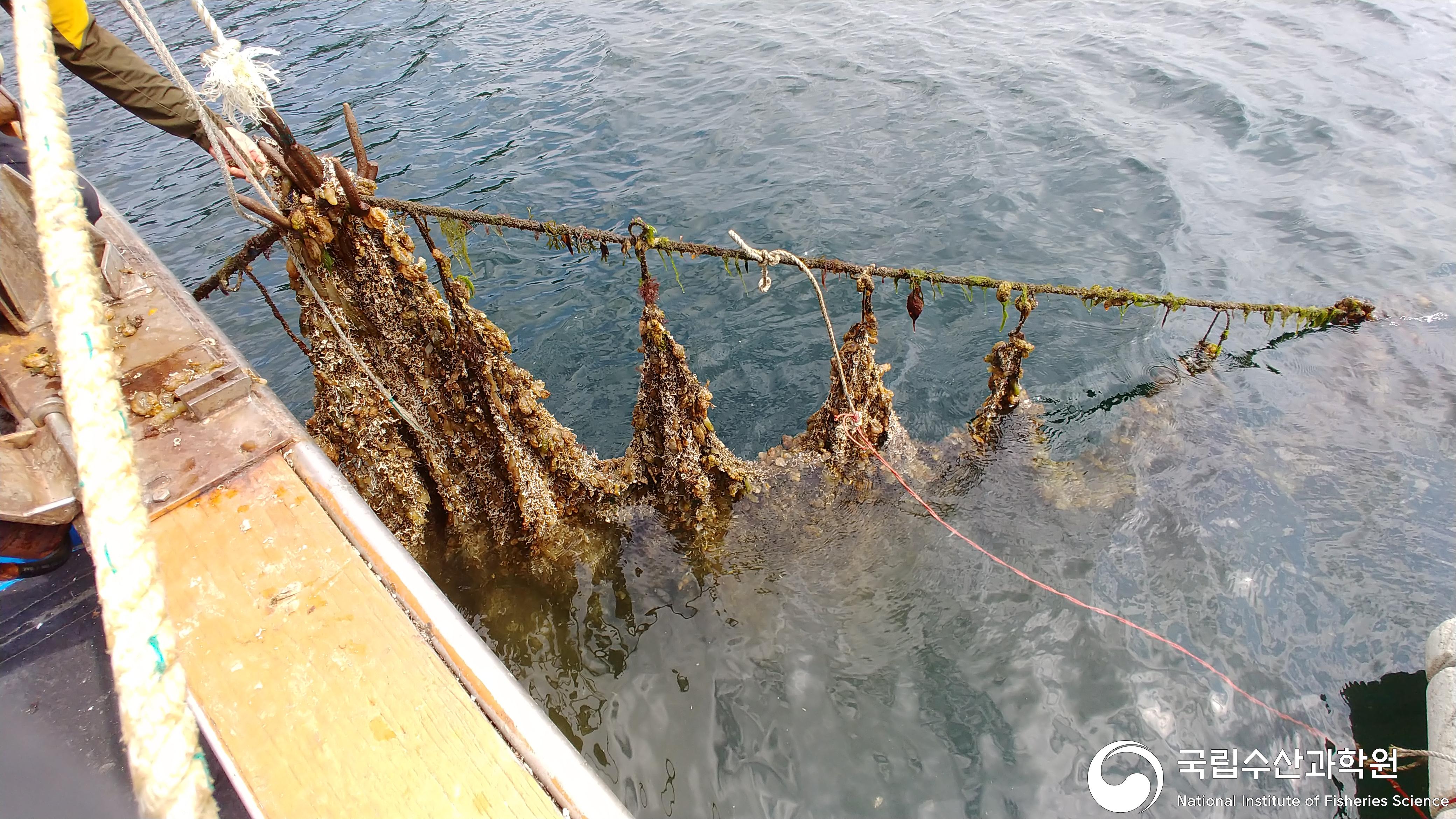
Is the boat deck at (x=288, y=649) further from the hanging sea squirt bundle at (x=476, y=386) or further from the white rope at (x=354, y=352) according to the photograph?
the hanging sea squirt bundle at (x=476, y=386)

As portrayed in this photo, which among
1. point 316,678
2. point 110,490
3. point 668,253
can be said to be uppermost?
point 110,490

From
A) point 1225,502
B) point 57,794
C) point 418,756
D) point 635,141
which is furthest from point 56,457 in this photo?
point 635,141

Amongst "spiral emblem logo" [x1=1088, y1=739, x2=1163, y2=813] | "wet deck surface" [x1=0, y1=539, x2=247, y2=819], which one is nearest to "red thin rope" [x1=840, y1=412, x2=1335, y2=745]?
"spiral emblem logo" [x1=1088, y1=739, x2=1163, y2=813]

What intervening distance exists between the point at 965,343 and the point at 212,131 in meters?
7.10

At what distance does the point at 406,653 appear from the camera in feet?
7.41

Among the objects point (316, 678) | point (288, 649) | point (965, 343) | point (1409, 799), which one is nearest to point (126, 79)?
point (288, 649)

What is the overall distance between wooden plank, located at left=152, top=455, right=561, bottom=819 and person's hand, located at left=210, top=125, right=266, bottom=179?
1.78 m

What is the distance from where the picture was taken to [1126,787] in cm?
425

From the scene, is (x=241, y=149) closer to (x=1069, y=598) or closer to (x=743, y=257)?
(x=743, y=257)

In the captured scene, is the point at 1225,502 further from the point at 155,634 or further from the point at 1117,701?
the point at 155,634

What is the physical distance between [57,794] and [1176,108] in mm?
15710

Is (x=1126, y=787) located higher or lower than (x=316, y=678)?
lower

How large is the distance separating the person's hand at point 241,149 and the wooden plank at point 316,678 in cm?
178

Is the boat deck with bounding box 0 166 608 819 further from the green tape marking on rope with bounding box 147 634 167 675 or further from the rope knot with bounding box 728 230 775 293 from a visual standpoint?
the rope knot with bounding box 728 230 775 293
